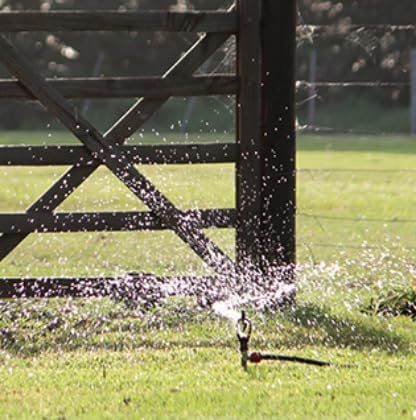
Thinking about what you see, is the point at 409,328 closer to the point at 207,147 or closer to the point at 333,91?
the point at 207,147

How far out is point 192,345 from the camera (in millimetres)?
6824

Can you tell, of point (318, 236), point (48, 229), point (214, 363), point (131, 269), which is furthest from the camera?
point (318, 236)

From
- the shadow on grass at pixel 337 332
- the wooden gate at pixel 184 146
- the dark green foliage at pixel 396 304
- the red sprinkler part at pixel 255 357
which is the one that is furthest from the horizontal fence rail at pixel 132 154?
the red sprinkler part at pixel 255 357

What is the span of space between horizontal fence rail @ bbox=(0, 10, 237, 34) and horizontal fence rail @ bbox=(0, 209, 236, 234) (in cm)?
107

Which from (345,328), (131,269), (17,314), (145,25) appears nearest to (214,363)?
(345,328)

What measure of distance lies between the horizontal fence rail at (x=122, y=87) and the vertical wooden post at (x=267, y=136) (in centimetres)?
A: 27

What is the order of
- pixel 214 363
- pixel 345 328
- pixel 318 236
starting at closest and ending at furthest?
1. pixel 214 363
2. pixel 345 328
3. pixel 318 236

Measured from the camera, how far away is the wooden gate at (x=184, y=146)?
305 inches

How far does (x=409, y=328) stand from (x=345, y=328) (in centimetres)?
36

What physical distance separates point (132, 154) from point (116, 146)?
0.10m

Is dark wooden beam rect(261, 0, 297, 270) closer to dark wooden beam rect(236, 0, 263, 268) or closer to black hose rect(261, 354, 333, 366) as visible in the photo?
dark wooden beam rect(236, 0, 263, 268)

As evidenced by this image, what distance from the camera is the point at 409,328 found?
289 inches

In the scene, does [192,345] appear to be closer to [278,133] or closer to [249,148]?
[249,148]

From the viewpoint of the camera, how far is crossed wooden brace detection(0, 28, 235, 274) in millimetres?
7723
